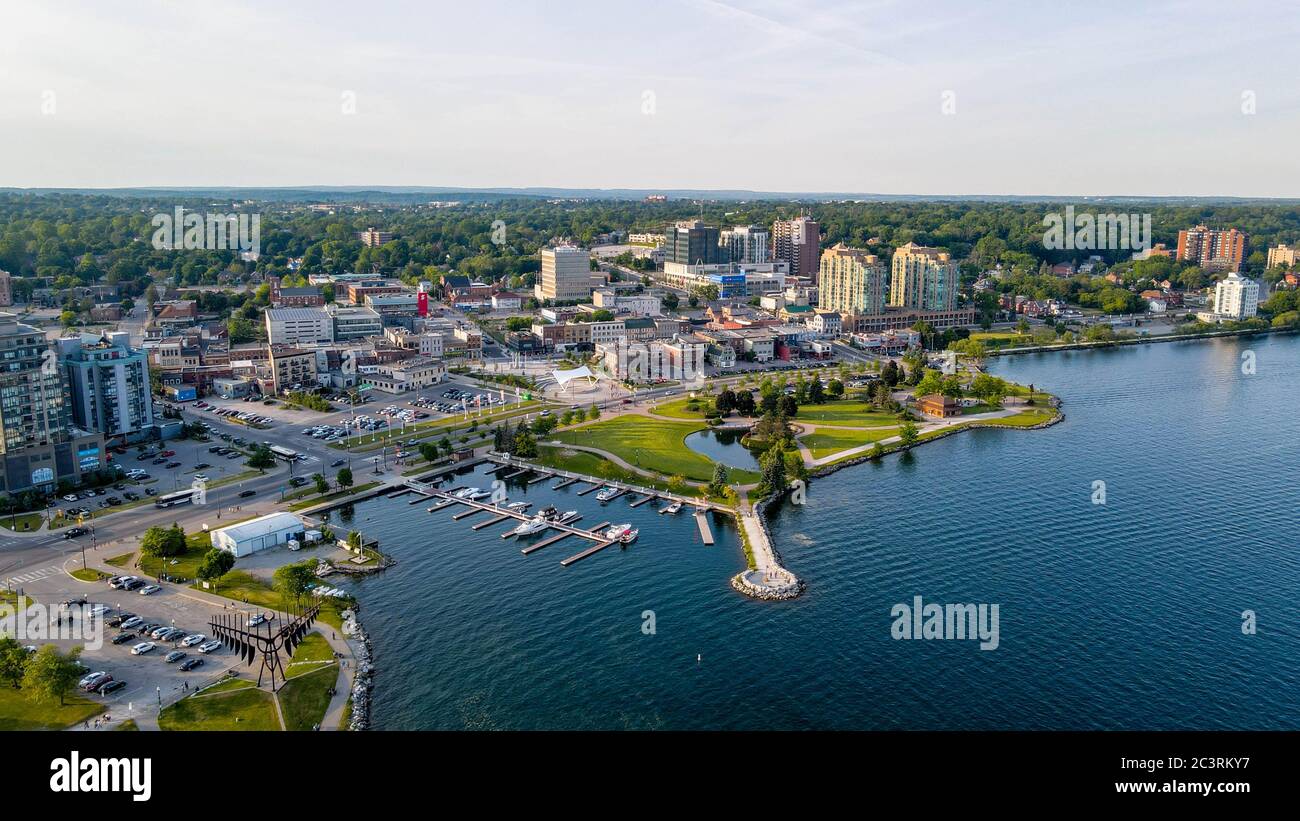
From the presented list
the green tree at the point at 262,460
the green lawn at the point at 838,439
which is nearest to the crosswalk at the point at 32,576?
the green tree at the point at 262,460

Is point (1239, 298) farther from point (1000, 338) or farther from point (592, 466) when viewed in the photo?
point (592, 466)

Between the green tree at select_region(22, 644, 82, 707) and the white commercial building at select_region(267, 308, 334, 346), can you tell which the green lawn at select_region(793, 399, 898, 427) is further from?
the white commercial building at select_region(267, 308, 334, 346)

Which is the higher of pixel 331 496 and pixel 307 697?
pixel 331 496

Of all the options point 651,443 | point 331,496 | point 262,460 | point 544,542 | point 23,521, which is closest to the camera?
point 544,542

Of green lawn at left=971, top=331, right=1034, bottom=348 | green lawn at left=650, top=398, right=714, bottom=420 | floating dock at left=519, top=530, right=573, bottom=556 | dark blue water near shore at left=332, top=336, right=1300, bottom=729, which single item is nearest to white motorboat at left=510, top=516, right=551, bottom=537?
floating dock at left=519, top=530, right=573, bottom=556

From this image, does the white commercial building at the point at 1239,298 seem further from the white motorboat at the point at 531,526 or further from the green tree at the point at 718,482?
the white motorboat at the point at 531,526

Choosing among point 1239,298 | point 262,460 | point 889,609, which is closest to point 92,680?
point 262,460

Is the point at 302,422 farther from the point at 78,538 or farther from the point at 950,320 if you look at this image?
the point at 950,320

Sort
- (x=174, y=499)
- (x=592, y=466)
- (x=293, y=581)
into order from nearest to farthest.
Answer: (x=293, y=581) → (x=174, y=499) → (x=592, y=466)
